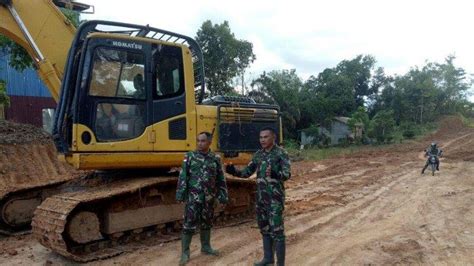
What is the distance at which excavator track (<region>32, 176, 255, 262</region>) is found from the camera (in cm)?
602

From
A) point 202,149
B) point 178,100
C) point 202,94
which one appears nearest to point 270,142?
point 202,149

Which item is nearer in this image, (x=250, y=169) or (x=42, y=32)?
(x=250, y=169)

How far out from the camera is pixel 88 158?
6344 millimetres

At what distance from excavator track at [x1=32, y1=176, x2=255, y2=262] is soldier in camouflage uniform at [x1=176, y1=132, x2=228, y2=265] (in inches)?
34.6

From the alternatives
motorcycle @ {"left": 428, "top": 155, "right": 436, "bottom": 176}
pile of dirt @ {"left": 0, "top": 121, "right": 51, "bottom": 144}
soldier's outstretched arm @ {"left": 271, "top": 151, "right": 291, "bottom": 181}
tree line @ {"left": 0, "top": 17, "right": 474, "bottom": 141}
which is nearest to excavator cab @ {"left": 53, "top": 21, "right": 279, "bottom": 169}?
soldier's outstretched arm @ {"left": 271, "top": 151, "right": 291, "bottom": 181}

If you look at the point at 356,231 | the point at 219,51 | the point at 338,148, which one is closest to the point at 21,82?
the point at 219,51

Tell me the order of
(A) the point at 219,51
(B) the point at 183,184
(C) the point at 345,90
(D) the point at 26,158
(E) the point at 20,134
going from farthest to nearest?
(C) the point at 345,90 < (A) the point at 219,51 < (E) the point at 20,134 < (D) the point at 26,158 < (B) the point at 183,184

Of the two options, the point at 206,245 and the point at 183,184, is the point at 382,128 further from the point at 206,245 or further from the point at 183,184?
the point at 183,184

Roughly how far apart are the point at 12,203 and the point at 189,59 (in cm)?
377

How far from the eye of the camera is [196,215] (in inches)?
241

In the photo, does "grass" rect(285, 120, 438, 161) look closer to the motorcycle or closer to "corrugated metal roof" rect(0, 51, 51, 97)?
the motorcycle

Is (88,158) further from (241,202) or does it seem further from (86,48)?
(241,202)

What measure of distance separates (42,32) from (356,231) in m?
5.92

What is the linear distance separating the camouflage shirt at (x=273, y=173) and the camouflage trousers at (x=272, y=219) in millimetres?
92
